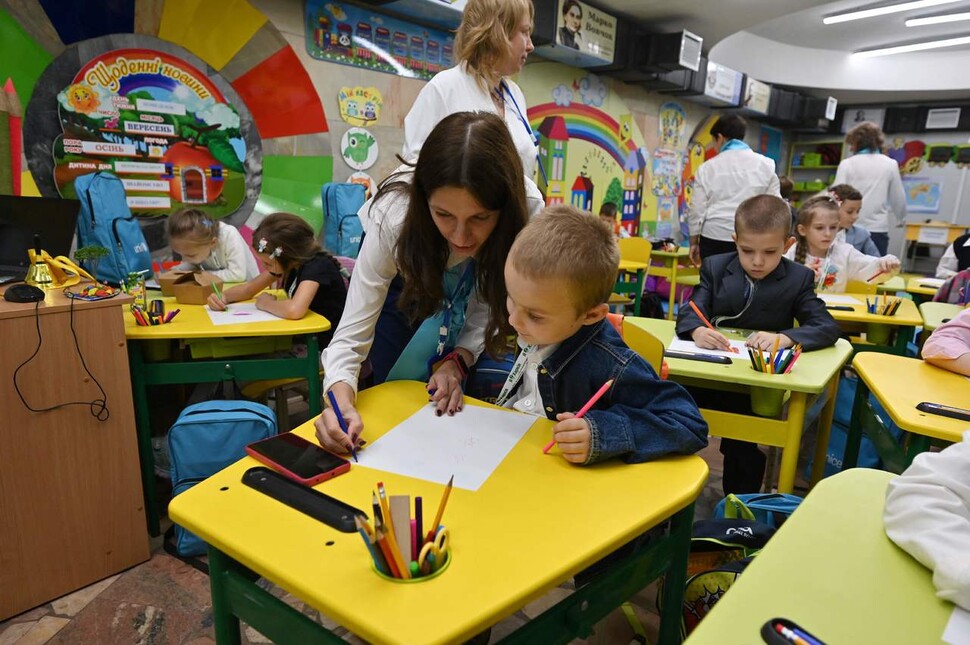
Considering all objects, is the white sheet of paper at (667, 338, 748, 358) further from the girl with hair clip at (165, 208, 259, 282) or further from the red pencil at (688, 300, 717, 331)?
the girl with hair clip at (165, 208, 259, 282)

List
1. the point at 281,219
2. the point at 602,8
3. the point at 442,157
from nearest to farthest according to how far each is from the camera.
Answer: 1. the point at 442,157
2. the point at 281,219
3. the point at 602,8

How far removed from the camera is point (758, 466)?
1886 millimetres

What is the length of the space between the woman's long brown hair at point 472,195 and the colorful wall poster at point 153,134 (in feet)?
7.12

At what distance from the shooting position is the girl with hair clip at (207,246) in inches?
102

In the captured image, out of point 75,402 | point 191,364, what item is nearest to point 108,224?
point 191,364

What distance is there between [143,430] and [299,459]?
4.17ft

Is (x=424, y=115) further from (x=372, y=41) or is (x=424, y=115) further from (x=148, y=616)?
(x=372, y=41)

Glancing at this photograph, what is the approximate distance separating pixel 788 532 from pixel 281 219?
2.00 m

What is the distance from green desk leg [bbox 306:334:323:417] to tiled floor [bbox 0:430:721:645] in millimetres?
620

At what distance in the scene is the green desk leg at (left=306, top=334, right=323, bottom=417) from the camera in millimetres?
1981

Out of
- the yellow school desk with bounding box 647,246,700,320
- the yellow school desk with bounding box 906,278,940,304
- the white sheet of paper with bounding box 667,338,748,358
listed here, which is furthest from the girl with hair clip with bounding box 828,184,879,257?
the white sheet of paper with bounding box 667,338,748,358

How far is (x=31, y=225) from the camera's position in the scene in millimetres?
1884

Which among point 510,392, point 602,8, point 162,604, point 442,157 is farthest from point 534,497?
point 602,8

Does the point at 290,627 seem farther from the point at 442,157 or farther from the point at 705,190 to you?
the point at 705,190
